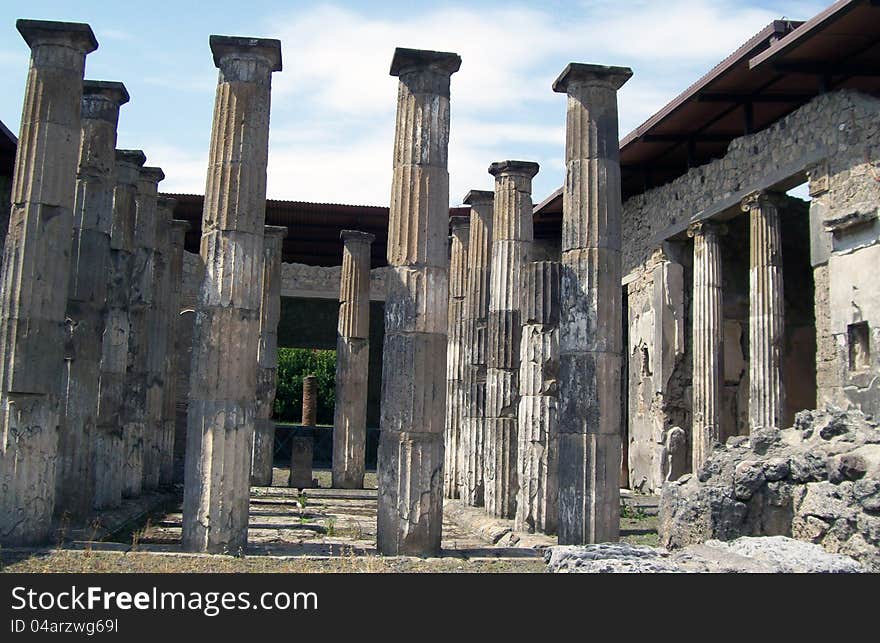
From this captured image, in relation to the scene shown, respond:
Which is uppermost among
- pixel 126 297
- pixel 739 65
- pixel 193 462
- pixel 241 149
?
pixel 739 65

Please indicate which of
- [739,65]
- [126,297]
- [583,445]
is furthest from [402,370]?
[739,65]

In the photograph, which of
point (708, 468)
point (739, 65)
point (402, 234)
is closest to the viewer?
point (708, 468)

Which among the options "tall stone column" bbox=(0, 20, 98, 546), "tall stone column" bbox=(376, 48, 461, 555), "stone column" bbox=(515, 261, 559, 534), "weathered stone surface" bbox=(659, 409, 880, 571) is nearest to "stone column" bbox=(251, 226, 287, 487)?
"stone column" bbox=(515, 261, 559, 534)

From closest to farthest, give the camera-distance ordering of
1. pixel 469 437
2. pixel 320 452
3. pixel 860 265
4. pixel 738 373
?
pixel 860 265
pixel 469 437
pixel 738 373
pixel 320 452

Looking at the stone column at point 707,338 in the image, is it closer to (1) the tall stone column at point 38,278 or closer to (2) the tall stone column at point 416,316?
(2) the tall stone column at point 416,316

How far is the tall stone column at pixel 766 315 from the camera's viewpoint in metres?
14.0

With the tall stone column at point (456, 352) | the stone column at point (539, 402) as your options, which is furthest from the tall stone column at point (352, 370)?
the stone column at point (539, 402)

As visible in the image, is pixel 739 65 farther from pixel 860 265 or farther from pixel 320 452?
pixel 320 452

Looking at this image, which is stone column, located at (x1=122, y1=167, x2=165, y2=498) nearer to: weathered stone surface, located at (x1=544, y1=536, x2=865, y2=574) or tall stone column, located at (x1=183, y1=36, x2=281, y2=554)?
tall stone column, located at (x1=183, y1=36, x2=281, y2=554)

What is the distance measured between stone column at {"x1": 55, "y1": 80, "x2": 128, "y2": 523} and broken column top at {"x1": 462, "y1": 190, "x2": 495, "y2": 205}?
20.2ft

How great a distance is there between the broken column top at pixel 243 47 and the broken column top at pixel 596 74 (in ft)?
10.9

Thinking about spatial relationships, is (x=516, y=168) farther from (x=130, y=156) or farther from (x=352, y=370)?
(x=352, y=370)

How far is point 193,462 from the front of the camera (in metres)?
9.62

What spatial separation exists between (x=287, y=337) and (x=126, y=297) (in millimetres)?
17233
